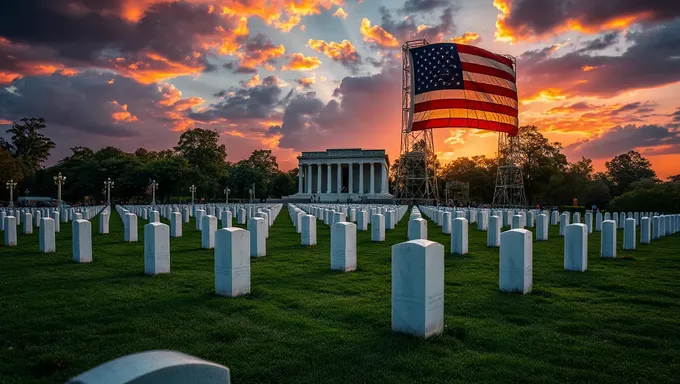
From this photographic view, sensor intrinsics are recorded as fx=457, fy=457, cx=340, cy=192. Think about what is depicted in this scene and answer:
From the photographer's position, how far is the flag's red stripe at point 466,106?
135 ft

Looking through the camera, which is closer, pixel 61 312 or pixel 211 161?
pixel 61 312

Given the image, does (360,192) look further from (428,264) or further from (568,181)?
(428,264)

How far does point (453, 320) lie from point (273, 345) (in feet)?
8.58

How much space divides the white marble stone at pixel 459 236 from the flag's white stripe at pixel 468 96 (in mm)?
30349

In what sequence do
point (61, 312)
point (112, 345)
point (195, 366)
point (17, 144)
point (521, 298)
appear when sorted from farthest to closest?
point (17, 144) → point (521, 298) → point (61, 312) → point (112, 345) → point (195, 366)

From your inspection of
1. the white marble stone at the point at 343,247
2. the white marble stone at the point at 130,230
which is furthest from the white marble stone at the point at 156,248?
the white marble stone at the point at 130,230

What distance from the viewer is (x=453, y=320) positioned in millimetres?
6438

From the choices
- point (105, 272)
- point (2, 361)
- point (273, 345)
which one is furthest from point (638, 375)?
point (105, 272)

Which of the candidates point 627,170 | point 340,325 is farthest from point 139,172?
point 627,170

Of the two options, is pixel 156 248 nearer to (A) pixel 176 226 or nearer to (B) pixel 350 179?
(A) pixel 176 226

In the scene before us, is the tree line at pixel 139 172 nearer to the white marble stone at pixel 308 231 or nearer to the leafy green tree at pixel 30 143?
the leafy green tree at pixel 30 143

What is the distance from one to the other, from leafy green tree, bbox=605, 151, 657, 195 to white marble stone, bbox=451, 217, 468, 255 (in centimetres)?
6512

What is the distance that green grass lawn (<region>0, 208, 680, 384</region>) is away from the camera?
183 inches

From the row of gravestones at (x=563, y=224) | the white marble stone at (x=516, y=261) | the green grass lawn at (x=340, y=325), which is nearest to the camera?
the green grass lawn at (x=340, y=325)
